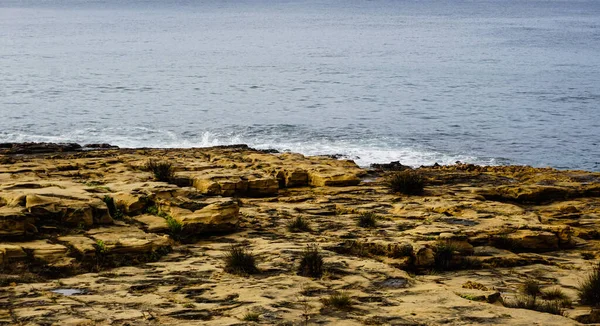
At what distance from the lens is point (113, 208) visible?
17.2 meters

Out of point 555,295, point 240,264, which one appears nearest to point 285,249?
point 240,264

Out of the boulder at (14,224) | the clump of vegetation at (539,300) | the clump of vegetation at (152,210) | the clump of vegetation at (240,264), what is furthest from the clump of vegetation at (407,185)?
the boulder at (14,224)

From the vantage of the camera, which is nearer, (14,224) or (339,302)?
(339,302)

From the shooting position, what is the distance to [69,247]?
47.9 ft

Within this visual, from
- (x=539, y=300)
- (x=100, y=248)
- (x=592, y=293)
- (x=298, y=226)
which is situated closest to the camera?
(x=592, y=293)

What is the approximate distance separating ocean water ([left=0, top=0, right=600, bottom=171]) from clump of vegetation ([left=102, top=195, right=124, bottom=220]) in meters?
20.3

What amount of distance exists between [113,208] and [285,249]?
13.5ft

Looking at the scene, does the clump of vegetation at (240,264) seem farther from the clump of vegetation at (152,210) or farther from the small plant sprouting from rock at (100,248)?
the clump of vegetation at (152,210)

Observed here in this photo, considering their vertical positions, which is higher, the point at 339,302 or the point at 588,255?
the point at 339,302

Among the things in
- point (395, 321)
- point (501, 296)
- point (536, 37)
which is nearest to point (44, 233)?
point (395, 321)

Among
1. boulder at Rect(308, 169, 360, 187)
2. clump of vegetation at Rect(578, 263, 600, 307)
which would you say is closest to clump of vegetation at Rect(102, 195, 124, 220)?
boulder at Rect(308, 169, 360, 187)

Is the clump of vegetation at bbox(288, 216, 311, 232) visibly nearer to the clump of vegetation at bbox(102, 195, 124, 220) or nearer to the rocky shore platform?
the rocky shore platform

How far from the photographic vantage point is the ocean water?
144 ft

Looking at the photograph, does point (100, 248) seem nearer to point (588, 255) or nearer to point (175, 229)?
point (175, 229)
